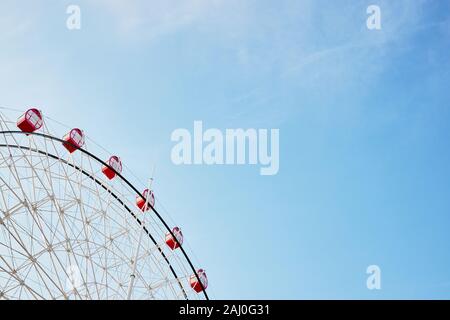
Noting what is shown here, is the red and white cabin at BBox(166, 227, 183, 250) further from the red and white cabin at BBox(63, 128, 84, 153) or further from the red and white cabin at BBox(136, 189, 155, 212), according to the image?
the red and white cabin at BBox(63, 128, 84, 153)

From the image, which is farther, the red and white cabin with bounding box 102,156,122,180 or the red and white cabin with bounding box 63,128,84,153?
the red and white cabin with bounding box 102,156,122,180

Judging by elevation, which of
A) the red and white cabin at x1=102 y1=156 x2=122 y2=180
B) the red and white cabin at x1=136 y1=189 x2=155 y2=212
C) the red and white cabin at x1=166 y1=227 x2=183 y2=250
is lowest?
the red and white cabin at x1=166 y1=227 x2=183 y2=250

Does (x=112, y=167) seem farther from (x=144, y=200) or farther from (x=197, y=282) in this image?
(x=197, y=282)

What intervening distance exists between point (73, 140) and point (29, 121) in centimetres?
299

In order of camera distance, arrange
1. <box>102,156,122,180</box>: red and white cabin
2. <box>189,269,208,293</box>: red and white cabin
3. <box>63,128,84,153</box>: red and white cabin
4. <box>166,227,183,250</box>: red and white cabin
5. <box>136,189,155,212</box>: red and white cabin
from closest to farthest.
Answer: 1. <box>63,128,84,153</box>: red and white cabin
2. <box>102,156,122,180</box>: red and white cabin
3. <box>136,189,155,212</box>: red and white cabin
4. <box>166,227,183,250</box>: red and white cabin
5. <box>189,269,208,293</box>: red and white cabin

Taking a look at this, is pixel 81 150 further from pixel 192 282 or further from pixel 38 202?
pixel 192 282

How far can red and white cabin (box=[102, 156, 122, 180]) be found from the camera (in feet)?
83.9

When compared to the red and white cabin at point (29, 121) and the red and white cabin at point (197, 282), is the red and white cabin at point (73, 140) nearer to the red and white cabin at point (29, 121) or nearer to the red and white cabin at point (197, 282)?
the red and white cabin at point (29, 121)

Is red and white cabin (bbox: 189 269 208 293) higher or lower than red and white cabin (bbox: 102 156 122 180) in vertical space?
lower

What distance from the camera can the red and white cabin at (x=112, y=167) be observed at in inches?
1007

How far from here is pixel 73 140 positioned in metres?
23.8

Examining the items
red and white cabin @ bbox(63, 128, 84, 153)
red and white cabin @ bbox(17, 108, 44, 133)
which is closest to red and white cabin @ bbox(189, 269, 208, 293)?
red and white cabin @ bbox(63, 128, 84, 153)

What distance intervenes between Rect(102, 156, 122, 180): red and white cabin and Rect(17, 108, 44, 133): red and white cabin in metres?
4.93
